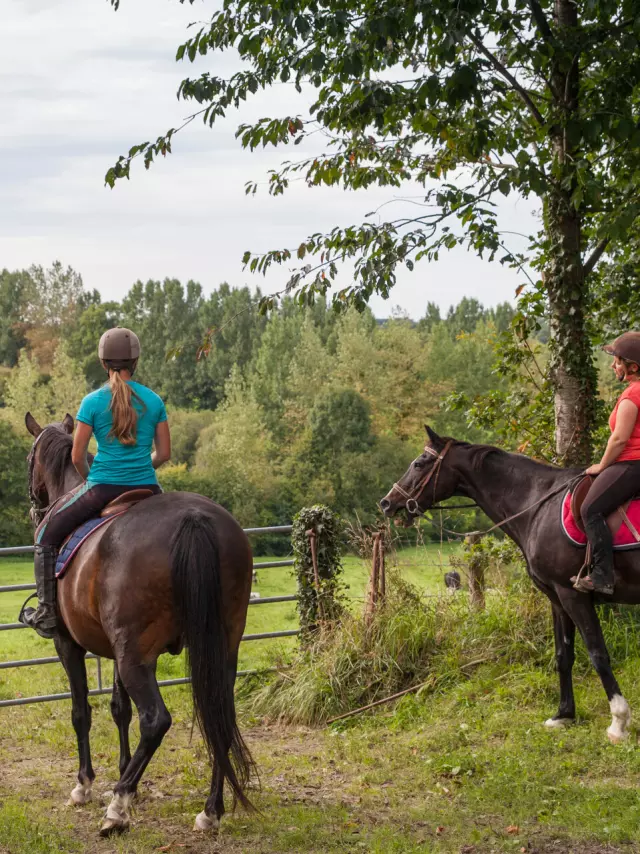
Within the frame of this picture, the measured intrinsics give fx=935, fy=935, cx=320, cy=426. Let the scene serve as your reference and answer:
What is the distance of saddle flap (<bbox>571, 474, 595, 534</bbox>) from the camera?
624 centimetres

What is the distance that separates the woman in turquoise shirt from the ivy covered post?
3.48 m

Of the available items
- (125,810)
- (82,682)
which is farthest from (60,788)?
(125,810)

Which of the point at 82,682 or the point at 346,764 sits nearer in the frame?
the point at 82,682

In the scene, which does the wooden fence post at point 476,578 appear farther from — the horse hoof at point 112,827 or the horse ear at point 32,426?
the horse hoof at point 112,827

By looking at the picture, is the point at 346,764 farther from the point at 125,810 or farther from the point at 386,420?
the point at 386,420

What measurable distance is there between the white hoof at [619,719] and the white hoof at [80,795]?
3317 millimetres

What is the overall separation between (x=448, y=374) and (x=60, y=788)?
57861mm

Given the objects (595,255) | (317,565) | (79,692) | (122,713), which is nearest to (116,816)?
(122,713)

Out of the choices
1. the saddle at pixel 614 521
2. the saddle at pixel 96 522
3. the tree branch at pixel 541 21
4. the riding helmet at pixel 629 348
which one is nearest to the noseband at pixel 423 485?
the saddle at pixel 614 521

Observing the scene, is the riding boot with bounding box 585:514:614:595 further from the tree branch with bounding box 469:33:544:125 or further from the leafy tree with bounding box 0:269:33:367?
the leafy tree with bounding box 0:269:33:367

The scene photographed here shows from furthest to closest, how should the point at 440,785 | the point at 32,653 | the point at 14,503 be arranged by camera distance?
1. the point at 14,503
2. the point at 32,653
3. the point at 440,785

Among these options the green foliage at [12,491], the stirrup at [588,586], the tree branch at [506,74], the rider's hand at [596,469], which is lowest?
the green foliage at [12,491]

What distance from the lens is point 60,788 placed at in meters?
6.05

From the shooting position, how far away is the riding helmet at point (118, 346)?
5199 mm
